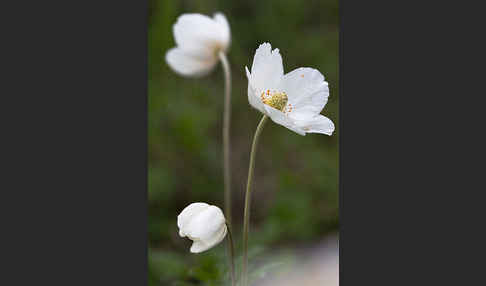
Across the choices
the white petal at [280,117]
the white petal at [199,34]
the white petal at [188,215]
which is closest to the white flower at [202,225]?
the white petal at [188,215]

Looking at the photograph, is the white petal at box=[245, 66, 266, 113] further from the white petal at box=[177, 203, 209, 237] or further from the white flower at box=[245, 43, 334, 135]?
the white petal at box=[177, 203, 209, 237]

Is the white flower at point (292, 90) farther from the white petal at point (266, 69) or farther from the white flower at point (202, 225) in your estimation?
the white flower at point (202, 225)

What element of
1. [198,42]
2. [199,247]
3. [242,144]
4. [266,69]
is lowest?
[199,247]

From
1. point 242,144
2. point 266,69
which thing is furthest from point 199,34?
point 242,144

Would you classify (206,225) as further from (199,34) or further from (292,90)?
(199,34)

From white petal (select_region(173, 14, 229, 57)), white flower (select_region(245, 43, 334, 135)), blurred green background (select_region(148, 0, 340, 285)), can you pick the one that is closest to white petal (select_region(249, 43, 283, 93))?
white flower (select_region(245, 43, 334, 135))

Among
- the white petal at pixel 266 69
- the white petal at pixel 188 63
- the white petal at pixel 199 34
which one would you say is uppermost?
the white petal at pixel 199 34

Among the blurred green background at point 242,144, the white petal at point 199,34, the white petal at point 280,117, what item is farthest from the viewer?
the blurred green background at point 242,144
